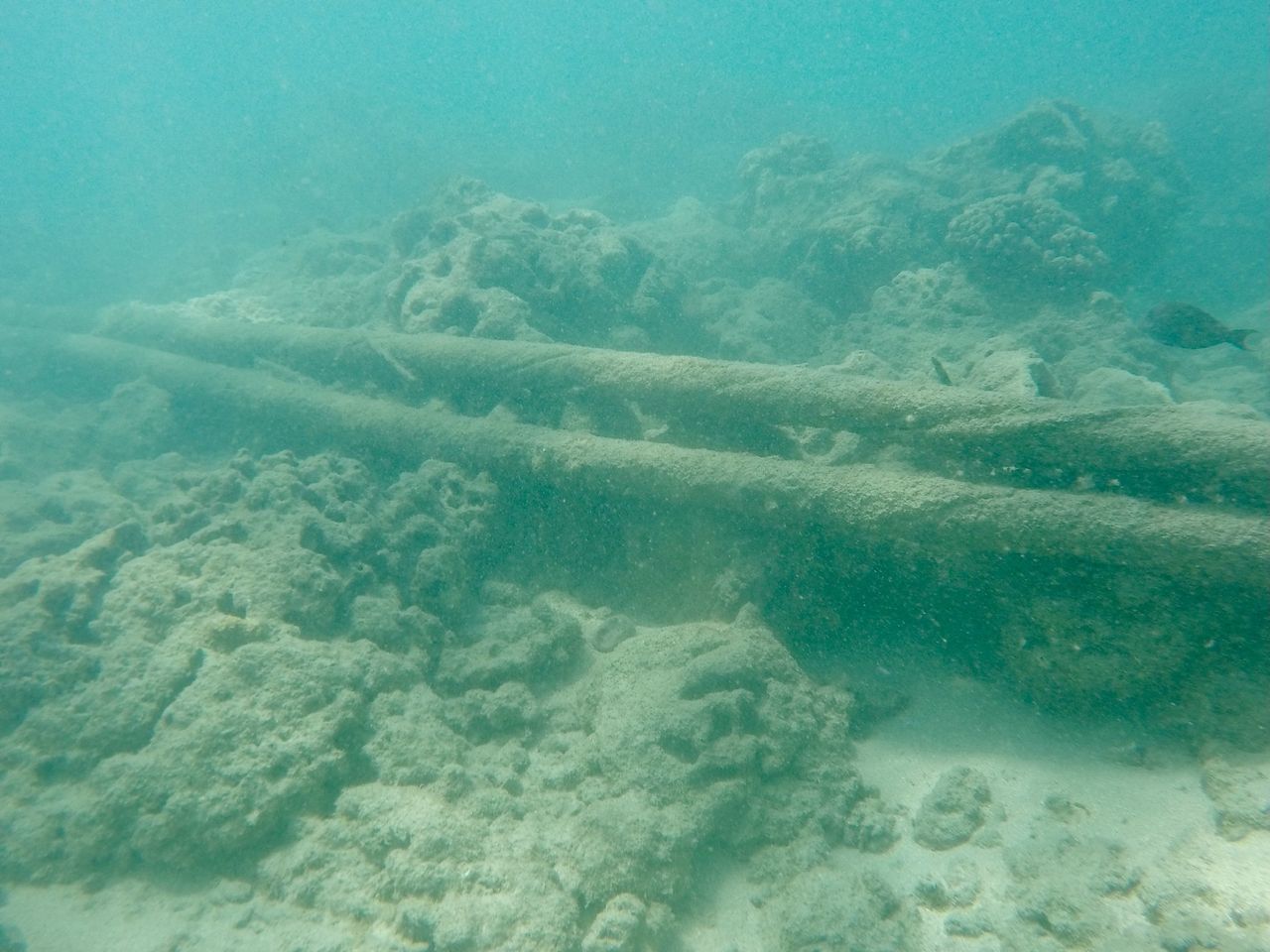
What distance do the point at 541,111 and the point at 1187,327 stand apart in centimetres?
5640

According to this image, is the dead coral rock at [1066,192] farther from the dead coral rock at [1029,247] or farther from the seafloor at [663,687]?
the seafloor at [663,687]

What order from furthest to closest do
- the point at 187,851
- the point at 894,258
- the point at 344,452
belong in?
the point at 894,258, the point at 344,452, the point at 187,851

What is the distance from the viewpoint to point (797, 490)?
482cm

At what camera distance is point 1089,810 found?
3.67 m

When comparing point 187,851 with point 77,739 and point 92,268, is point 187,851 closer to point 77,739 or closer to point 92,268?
point 77,739

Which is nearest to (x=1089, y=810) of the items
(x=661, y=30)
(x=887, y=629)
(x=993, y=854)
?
(x=993, y=854)

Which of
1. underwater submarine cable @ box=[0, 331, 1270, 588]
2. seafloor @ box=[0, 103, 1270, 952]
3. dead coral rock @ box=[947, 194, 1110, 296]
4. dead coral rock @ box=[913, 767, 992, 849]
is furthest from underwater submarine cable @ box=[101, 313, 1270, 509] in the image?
dead coral rock @ box=[947, 194, 1110, 296]

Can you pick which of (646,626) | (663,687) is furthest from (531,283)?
(663,687)

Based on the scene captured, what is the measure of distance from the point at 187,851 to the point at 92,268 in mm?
31873

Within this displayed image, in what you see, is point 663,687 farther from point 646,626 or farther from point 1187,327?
point 1187,327

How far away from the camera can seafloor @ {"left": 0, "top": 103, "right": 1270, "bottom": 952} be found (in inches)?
134

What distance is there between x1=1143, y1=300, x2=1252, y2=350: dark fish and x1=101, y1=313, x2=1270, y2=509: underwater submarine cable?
2.39 metres

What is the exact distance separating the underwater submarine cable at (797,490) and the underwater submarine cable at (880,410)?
0.26m

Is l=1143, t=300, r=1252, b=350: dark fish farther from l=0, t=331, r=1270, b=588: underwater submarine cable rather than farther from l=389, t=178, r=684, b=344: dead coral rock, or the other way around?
l=389, t=178, r=684, b=344: dead coral rock
